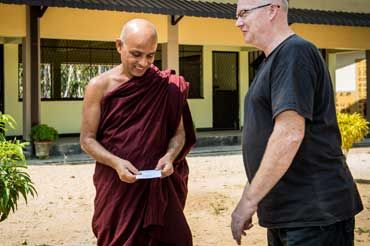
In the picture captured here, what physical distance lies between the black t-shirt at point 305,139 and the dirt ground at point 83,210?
3622mm

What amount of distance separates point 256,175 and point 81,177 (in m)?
8.56

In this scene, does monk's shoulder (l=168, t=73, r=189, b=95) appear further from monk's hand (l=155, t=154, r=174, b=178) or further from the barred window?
the barred window

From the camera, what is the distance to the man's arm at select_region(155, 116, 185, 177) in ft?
11.0

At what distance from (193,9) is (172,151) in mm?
11205

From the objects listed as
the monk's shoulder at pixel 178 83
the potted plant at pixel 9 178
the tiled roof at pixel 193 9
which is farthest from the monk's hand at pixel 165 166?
the tiled roof at pixel 193 9

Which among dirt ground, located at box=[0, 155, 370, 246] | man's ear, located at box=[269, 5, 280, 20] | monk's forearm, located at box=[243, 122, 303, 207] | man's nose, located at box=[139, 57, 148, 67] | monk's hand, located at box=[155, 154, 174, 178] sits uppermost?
man's ear, located at box=[269, 5, 280, 20]

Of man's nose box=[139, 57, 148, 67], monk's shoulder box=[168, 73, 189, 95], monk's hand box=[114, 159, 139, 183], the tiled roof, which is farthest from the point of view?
the tiled roof

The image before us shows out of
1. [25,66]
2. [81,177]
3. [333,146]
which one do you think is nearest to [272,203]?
[333,146]

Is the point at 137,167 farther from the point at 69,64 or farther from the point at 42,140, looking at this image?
the point at 69,64

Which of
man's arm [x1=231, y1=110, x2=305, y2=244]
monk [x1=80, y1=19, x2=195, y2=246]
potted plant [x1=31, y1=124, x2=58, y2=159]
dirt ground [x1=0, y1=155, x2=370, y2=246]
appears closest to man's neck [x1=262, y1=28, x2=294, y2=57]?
man's arm [x1=231, y1=110, x2=305, y2=244]

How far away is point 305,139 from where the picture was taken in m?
2.52

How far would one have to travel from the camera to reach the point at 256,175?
249 cm

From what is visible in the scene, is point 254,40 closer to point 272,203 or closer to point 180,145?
point 272,203

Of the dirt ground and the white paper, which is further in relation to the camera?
the dirt ground
